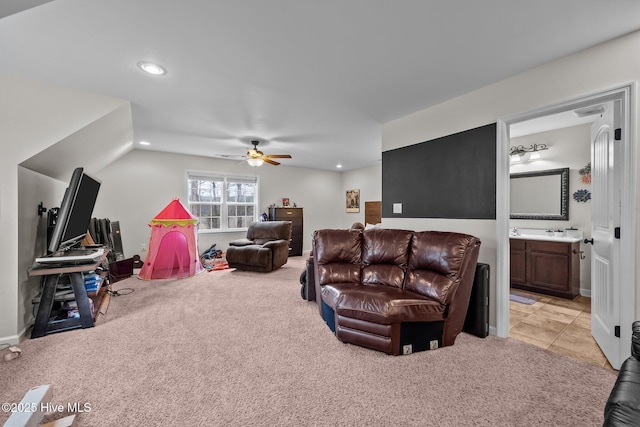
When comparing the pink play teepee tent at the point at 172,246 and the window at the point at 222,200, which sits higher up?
the window at the point at 222,200

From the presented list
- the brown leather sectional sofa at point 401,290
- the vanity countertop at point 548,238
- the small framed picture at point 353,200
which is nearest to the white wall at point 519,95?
the brown leather sectional sofa at point 401,290

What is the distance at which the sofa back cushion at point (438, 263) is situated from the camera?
2.30 metres

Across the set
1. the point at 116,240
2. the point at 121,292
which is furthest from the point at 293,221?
the point at 121,292

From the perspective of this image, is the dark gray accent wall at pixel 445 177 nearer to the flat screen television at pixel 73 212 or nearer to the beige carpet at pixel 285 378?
the beige carpet at pixel 285 378

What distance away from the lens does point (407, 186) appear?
350 centimetres

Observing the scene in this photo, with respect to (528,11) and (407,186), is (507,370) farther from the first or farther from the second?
(528,11)

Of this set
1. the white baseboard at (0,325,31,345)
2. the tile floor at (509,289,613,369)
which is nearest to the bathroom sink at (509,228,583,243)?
the tile floor at (509,289,613,369)

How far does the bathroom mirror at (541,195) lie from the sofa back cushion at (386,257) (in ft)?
9.26

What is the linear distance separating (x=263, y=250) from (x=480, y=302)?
3602mm

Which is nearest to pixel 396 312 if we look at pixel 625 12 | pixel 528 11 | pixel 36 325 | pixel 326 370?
pixel 326 370

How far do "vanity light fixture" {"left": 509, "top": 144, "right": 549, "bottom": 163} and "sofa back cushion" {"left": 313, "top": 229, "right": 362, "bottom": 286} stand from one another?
3225 mm

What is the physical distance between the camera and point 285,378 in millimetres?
1867

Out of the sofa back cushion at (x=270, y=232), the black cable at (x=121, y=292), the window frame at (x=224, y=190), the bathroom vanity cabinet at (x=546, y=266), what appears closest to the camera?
the bathroom vanity cabinet at (x=546, y=266)

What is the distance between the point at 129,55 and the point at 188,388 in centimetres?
261
